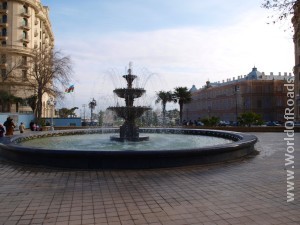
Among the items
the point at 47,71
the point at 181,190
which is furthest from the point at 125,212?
the point at 47,71

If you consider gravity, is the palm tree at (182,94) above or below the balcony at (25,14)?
below

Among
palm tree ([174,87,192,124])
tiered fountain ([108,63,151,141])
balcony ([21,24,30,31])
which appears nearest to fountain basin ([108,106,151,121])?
tiered fountain ([108,63,151,141])

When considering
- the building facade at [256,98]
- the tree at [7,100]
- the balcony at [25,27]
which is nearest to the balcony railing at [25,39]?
the balcony at [25,27]

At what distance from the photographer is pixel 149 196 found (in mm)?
5340

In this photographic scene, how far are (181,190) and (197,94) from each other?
9501 cm

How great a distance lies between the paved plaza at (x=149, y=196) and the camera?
4.27 m

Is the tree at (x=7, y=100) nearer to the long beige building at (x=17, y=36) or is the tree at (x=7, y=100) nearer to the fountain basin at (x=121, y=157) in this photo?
the long beige building at (x=17, y=36)

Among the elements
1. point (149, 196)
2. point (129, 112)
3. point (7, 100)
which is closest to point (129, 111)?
point (129, 112)

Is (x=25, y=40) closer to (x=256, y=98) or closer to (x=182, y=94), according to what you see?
(x=182, y=94)

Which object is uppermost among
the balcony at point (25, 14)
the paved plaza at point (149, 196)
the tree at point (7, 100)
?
the balcony at point (25, 14)

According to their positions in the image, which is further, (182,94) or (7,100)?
(182,94)

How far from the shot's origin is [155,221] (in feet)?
13.6

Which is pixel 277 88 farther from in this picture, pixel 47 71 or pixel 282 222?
pixel 282 222

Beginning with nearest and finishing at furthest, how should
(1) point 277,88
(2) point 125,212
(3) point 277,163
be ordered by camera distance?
(2) point 125,212 < (3) point 277,163 < (1) point 277,88
